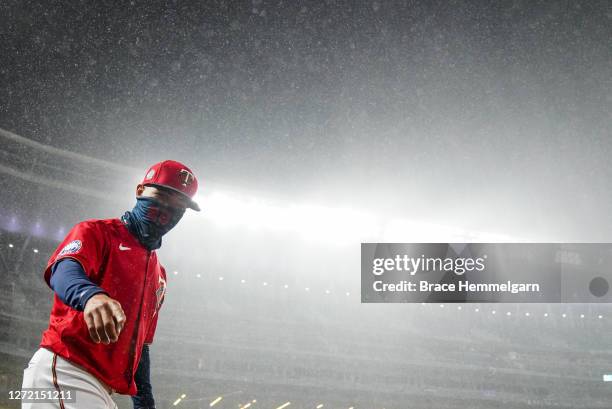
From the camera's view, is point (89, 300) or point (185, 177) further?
point (185, 177)

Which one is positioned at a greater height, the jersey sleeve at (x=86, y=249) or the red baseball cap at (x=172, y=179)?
the red baseball cap at (x=172, y=179)

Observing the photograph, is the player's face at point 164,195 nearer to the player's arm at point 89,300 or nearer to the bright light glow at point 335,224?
the player's arm at point 89,300

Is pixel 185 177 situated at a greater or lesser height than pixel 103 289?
greater

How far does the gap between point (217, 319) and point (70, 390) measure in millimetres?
28839

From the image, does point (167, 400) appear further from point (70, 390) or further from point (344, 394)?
point (70, 390)

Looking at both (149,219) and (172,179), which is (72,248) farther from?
(172,179)

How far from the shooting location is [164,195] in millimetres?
2539

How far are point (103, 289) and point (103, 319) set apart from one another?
0.45m

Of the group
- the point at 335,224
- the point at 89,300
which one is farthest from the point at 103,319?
the point at 335,224

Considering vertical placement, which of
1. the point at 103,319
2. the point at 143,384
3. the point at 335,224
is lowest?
the point at 143,384

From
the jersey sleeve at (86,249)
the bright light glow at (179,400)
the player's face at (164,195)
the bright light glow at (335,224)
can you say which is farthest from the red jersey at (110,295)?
the bright light glow at (335,224)

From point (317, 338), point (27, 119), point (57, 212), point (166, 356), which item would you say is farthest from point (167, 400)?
point (27, 119)

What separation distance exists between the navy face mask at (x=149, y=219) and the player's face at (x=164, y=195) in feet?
0.06

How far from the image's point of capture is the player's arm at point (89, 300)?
1.75 m
